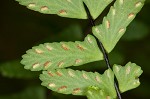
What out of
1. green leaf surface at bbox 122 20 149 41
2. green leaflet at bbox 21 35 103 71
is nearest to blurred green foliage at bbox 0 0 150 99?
green leaf surface at bbox 122 20 149 41

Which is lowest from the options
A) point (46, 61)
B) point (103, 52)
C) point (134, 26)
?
point (134, 26)

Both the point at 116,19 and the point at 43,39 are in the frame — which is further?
the point at 43,39

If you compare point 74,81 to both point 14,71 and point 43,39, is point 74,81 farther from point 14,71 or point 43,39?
point 43,39

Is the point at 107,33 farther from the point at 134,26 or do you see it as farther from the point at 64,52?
the point at 134,26

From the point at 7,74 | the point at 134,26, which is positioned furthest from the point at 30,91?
the point at 134,26

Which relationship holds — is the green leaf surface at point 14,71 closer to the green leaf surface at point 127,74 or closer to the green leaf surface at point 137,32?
the green leaf surface at point 137,32

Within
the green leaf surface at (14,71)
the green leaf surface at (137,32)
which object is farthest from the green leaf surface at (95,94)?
the green leaf surface at (137,32)

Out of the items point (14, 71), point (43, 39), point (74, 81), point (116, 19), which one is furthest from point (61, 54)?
point (43, 39)
